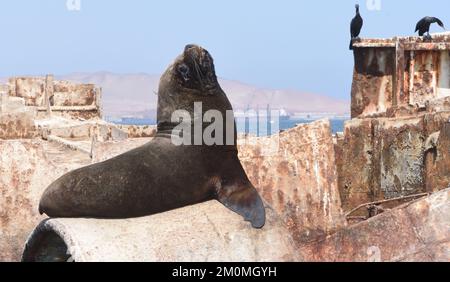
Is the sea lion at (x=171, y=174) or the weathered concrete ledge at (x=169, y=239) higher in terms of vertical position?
the sea lion at (x=171, y=174)

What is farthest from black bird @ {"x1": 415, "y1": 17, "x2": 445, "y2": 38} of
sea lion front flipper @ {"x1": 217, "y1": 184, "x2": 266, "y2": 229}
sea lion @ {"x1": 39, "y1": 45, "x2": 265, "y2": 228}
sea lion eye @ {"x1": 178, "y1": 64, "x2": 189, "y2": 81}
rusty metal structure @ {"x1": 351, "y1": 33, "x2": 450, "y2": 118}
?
sea lion front flipper @ {"x1": 217, "y1": 184, "x2": 266, "y2": 229}

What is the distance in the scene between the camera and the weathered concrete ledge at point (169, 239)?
496cm

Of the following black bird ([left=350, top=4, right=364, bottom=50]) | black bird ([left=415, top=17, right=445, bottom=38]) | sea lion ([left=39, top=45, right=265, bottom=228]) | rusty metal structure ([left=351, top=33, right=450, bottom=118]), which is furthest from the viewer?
black bird ([left=415, top=17, right=445, bottom=38])

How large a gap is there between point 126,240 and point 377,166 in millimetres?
5257

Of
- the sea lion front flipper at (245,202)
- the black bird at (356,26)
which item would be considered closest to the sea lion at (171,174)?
the sea lion front flipper at (245,202)

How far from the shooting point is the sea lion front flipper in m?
5.48

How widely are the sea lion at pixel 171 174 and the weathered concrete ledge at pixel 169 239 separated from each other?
0.10m

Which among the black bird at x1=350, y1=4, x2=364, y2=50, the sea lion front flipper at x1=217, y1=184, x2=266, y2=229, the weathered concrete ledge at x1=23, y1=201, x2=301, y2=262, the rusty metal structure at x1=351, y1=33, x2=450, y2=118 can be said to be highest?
the black bird at x1=350, y1=4, x2=364, y2=50

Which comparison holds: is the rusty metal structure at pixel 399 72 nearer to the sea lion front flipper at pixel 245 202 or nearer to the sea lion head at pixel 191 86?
the sea lion head at pixel 191 86

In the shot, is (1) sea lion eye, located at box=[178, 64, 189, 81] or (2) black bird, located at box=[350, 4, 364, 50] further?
(2) black bird, located at box=[350, 4, 364, 50]

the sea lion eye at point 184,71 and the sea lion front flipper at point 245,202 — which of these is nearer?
the sea lion front flipper at point 245,202

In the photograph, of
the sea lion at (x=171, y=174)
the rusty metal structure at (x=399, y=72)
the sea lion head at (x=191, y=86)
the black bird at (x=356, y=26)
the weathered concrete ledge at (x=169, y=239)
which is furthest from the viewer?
the black bird at (x=356, y=26)

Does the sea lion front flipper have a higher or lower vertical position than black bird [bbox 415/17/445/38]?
lower

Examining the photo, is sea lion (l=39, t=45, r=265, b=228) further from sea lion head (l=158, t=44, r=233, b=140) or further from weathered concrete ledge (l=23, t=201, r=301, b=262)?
weathered concrete ledge (l=23, t=201, r=301, b=262)
